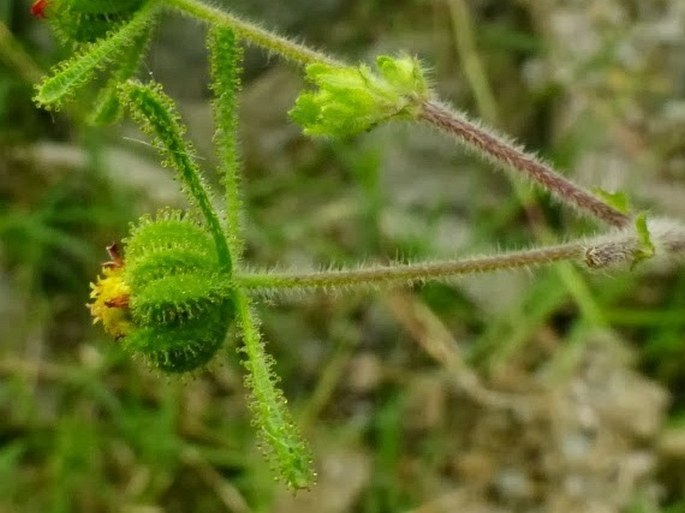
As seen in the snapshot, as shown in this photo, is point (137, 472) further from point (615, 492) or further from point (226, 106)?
point (226, 106)

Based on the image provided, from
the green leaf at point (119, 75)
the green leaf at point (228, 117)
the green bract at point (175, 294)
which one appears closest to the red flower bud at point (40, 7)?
the green leaf at point (119, 75)

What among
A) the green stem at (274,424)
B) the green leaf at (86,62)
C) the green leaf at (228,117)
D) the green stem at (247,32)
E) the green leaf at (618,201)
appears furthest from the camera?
the green leaf at (618,201)

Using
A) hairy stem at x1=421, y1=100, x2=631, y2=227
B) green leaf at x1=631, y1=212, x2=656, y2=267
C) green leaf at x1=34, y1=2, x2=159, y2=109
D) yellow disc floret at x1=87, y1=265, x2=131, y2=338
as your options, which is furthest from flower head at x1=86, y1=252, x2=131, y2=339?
green leaf at x1=631, y1=212, x2=656, y2=267

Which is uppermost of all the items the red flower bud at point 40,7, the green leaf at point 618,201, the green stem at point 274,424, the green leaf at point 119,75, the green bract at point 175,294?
the red flower bud at point 40,7

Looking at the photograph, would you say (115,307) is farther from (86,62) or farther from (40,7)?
(40,7)

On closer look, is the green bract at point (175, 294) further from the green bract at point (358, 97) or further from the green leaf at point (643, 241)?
the green leaf at point (643, 241)

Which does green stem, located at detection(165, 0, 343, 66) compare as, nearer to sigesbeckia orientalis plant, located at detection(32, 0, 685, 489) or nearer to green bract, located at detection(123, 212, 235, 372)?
sigesbeckia orientalis plant, located at detection(32, 0, 685, 489)

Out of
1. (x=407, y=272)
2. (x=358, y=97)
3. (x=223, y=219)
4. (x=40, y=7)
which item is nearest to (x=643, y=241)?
(x=407, y=272)
